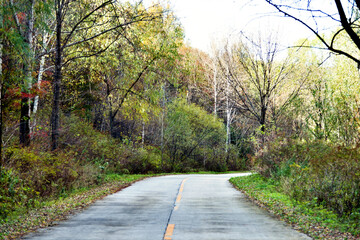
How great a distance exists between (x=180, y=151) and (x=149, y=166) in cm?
680

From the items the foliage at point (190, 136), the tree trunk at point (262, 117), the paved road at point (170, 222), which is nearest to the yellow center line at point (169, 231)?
the paved road at point (170, 222)

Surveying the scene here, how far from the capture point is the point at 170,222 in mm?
9625

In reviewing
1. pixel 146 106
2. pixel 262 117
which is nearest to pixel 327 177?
pixel 262 117

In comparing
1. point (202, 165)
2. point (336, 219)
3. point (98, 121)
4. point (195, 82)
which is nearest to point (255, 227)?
point (336, 219)

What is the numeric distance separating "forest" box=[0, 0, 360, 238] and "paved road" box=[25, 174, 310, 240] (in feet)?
6.17

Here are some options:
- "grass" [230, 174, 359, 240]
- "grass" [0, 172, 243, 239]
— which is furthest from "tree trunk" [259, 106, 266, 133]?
"grass" [0, 172, 243, 239]

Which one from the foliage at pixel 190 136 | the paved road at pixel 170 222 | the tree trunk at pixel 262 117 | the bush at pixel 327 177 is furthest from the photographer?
the foliage at pixel 190 136

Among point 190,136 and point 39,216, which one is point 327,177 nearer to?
point 39,216

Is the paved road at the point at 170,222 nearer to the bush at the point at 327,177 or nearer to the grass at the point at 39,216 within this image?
the grass at the point at 39,216

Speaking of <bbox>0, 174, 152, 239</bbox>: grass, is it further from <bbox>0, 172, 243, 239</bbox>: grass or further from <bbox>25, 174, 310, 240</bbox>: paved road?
<bbox>25, 174, 310, 240</bbox>: paved road

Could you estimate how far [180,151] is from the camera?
41781mm

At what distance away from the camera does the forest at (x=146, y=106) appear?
11648mm

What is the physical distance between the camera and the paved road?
8.13 m

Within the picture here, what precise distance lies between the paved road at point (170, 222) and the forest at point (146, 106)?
6.17ft
